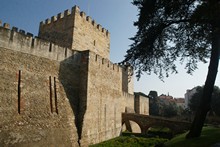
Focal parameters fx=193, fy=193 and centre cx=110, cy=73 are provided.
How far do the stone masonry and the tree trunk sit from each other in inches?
153

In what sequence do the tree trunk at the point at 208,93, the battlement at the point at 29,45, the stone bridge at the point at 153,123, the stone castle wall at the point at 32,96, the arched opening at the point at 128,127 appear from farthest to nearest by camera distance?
the arched opening at the point at 128,127 < the stone bridge at the point at 153,123 < the battlement at the point at 29,45 < the stone castle wall at the point at 32,96 < the tree trunk at the point at 208,93

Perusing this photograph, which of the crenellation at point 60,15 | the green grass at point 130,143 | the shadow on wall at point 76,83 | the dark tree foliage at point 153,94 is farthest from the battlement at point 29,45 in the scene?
the dark tree foliage at point 153,94

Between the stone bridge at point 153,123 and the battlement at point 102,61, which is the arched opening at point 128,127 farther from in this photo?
the battlement at point 102,61

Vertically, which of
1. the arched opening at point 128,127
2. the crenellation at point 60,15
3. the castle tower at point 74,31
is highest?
the crenellation at point 60,15

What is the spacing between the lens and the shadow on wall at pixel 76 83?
11.7 meters

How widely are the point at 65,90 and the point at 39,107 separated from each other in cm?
213

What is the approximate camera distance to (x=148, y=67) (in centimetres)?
1012

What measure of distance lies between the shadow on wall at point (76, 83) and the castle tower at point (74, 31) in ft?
13.5

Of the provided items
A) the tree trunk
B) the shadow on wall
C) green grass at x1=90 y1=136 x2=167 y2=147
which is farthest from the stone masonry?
the tree trunk

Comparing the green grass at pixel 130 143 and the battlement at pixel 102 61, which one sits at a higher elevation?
the battlement at pixel 102 61

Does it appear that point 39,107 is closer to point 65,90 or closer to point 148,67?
point 65,90

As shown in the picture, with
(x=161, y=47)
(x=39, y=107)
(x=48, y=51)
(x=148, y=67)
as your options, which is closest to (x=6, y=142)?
(x=39, y=107)

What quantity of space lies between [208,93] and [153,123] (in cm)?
1091

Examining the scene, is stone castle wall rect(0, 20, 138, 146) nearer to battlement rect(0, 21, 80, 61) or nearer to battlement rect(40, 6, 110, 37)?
battlement rect(0, 21, 80, 61)
